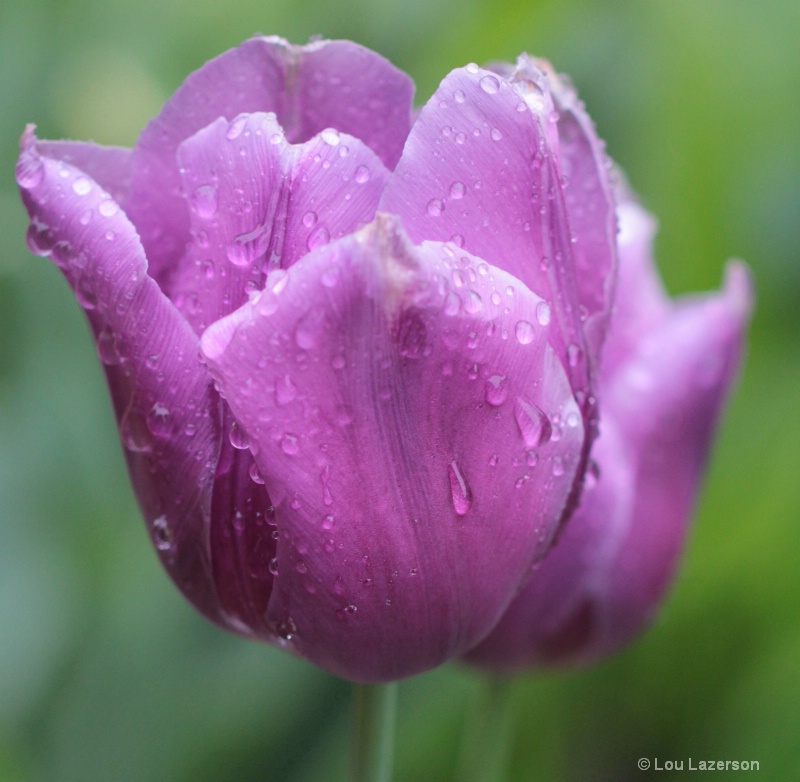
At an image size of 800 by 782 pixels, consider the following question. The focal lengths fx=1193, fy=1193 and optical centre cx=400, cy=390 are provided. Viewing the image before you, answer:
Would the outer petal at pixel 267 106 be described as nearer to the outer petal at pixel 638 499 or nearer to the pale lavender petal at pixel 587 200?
the pale lavender petal at pixel 587 200

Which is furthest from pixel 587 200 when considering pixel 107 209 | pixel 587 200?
pixel 107 209

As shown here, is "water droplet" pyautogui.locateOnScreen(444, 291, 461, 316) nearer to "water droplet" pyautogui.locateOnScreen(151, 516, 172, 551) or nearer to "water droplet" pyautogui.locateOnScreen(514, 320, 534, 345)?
"water droplet" pyautogui.locateOnScreen(514, 320, 534, 345)

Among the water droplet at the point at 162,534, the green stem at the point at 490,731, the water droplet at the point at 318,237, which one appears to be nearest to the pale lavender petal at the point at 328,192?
the water droplet at the point at 318,237

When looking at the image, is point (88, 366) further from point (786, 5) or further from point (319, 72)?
point (786, 5)

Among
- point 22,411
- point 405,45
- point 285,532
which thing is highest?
point 405,45

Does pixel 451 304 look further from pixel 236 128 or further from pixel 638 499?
pixel 638 499

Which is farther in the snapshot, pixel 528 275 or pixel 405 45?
pixel 405 45

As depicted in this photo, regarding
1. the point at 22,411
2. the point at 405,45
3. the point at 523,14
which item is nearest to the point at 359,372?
the point at 22,411
